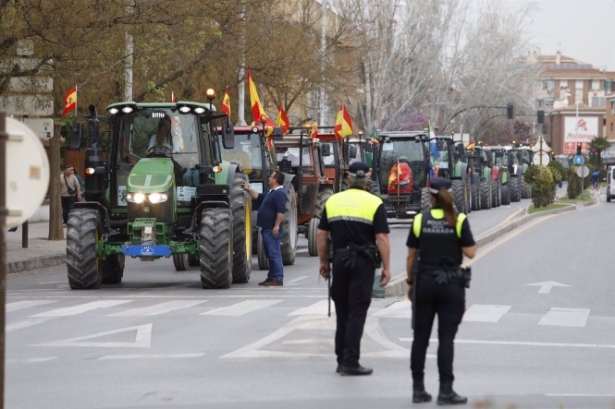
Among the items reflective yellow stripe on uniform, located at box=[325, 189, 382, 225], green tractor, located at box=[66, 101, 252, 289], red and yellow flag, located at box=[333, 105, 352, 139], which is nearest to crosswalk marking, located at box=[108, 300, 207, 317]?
green tractor, located at box=[66, 101, 252, 289]

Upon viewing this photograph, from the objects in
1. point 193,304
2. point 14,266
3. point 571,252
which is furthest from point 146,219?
point 571,252

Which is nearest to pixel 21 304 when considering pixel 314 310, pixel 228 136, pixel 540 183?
pixel 314 310

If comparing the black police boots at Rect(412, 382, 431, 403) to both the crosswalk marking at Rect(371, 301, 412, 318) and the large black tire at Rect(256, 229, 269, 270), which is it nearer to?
the crosswalk marking at Rect(371, 301, 412, 318)

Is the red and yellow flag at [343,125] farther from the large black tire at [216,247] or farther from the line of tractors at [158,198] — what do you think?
the large black tire at [216,247]

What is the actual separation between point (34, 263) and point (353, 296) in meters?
15.2

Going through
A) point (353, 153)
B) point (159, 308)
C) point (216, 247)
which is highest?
point (353, 153)

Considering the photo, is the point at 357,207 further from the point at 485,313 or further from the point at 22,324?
the point at 485,313

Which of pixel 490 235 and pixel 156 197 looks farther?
pixel 490 235

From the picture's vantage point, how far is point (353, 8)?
61938mm

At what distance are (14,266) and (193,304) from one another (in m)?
7.72

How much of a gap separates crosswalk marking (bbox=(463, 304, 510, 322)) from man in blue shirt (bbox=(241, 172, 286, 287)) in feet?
11.9

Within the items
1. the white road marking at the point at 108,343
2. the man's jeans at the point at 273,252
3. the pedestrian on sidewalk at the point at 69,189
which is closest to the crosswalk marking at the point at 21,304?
the white road marking at the point at 108,343

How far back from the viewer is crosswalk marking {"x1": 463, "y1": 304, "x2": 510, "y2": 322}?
1625cm

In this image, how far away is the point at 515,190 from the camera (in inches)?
2675
